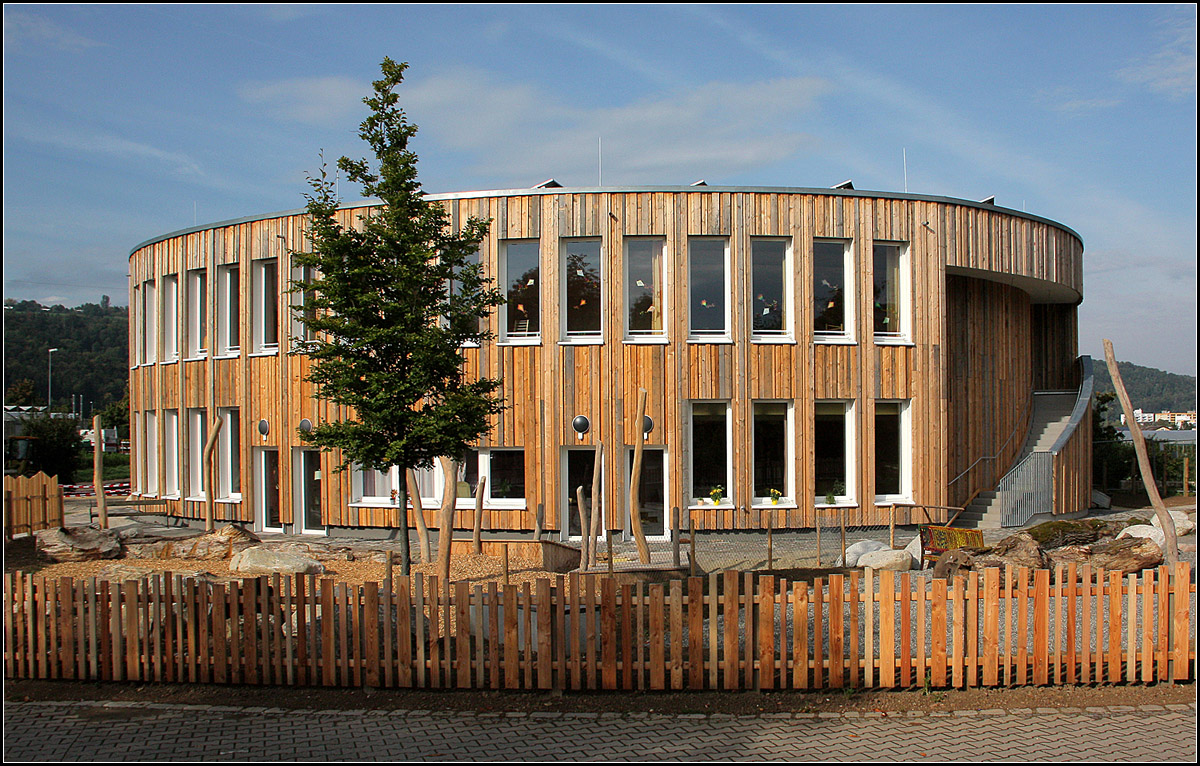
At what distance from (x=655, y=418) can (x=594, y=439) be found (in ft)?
4.28

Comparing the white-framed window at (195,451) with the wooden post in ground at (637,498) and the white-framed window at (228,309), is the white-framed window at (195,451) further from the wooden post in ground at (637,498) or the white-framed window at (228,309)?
the wooden post in ground at (637,498)

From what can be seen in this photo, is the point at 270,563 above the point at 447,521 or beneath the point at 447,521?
beneath

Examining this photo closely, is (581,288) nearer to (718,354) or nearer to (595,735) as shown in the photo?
(718,354)

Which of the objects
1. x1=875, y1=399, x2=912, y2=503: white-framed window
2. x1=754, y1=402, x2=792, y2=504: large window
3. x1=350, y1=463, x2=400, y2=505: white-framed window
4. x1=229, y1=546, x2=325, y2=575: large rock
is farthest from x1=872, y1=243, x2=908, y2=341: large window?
x1=229, y1=546, x2=325, y2=575: large rock

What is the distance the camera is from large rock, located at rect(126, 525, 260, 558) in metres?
15.5

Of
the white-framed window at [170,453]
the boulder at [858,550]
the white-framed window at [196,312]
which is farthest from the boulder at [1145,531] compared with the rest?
the white-framed window at [170,453]

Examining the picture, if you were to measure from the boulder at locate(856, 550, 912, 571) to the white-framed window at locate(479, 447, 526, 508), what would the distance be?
721cm

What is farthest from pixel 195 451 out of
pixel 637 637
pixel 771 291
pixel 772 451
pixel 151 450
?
pixel 637 637

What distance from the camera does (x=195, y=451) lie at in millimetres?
22984

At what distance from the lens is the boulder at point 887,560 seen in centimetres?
1397

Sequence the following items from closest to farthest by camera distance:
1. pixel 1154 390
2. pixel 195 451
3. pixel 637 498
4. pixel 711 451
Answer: pixel 637 498 < pixel 711 451 < pixel 195 451 < pixel 1154 390

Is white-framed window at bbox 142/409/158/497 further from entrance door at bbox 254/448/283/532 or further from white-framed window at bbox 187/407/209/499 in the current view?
entrance door at bbox 254/448/283/532

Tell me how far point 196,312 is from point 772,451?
47.8 feet

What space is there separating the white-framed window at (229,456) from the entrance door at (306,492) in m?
2.18
